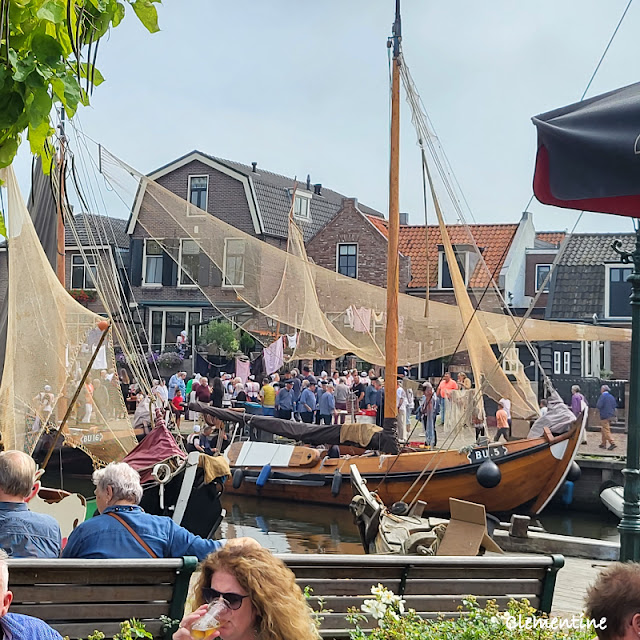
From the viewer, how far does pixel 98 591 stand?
A: 3.76m

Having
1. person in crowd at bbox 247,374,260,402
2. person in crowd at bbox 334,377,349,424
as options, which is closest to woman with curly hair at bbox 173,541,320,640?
person in crowd at bbox 334,377,349,424

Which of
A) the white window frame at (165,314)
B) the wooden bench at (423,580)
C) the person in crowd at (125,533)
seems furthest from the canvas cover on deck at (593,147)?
the white window frame at (165,314)

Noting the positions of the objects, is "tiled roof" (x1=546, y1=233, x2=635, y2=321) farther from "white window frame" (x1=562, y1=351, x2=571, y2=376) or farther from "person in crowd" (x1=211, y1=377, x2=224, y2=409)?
"person in crowd" (x1=211, y1=377, x2=224, y2=409)

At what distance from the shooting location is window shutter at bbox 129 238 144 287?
124 ft

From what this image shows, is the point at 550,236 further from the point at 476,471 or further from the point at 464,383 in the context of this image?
the point at 476,471

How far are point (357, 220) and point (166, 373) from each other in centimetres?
933

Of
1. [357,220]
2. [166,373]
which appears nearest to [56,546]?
[166,373]

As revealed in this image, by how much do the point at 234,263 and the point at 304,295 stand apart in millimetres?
1746

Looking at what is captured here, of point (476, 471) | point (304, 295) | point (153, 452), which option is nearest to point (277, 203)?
point (304, 295)

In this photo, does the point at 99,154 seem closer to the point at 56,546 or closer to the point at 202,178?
the point at 56,546

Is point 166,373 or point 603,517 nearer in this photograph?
point 603,517

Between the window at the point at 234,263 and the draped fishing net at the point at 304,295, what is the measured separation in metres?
0.02

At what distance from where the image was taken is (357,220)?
37.0 m

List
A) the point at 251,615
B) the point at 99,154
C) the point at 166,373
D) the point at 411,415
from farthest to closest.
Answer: the point at 166,373 → the point at 411,415 → the point at 99,154 → the point at 251,615
